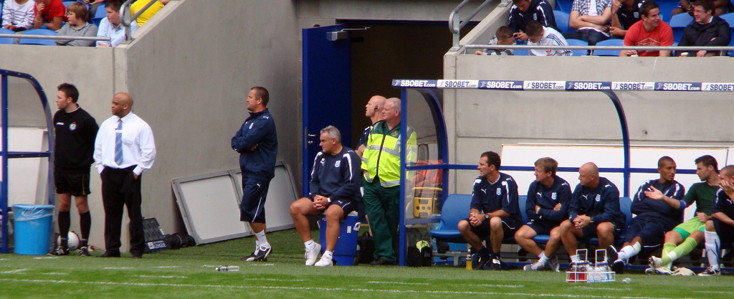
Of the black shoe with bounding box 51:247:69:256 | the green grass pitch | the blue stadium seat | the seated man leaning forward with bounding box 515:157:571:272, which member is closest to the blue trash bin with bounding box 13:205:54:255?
the black shoe with bounding box 51:247:69:256

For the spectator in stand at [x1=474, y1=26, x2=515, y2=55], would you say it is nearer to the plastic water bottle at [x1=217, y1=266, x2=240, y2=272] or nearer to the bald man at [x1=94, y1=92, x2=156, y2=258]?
the bald man at [x1=94, y1=92, x2=156, y2=258]

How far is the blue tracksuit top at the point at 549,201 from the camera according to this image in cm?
1104

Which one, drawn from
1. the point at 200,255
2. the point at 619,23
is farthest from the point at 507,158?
the point at 200,255

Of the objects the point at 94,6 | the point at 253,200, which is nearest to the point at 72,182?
the point at 253,200

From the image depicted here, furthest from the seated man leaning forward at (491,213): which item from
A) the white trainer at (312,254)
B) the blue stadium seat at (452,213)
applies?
the white trainer at (312,254)

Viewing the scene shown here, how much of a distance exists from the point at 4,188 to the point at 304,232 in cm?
312

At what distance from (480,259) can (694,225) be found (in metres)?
1.96

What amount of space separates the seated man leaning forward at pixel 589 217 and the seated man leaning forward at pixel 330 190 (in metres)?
1.88

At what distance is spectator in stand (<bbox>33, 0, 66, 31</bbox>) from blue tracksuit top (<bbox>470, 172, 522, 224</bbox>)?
6.68 metres

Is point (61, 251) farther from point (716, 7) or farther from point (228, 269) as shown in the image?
point (716, 7)

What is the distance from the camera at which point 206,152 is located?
14398 mm

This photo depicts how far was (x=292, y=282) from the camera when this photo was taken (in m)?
9.34

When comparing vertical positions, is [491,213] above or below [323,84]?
below

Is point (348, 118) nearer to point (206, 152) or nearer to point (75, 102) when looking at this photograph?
point (206, 152)
